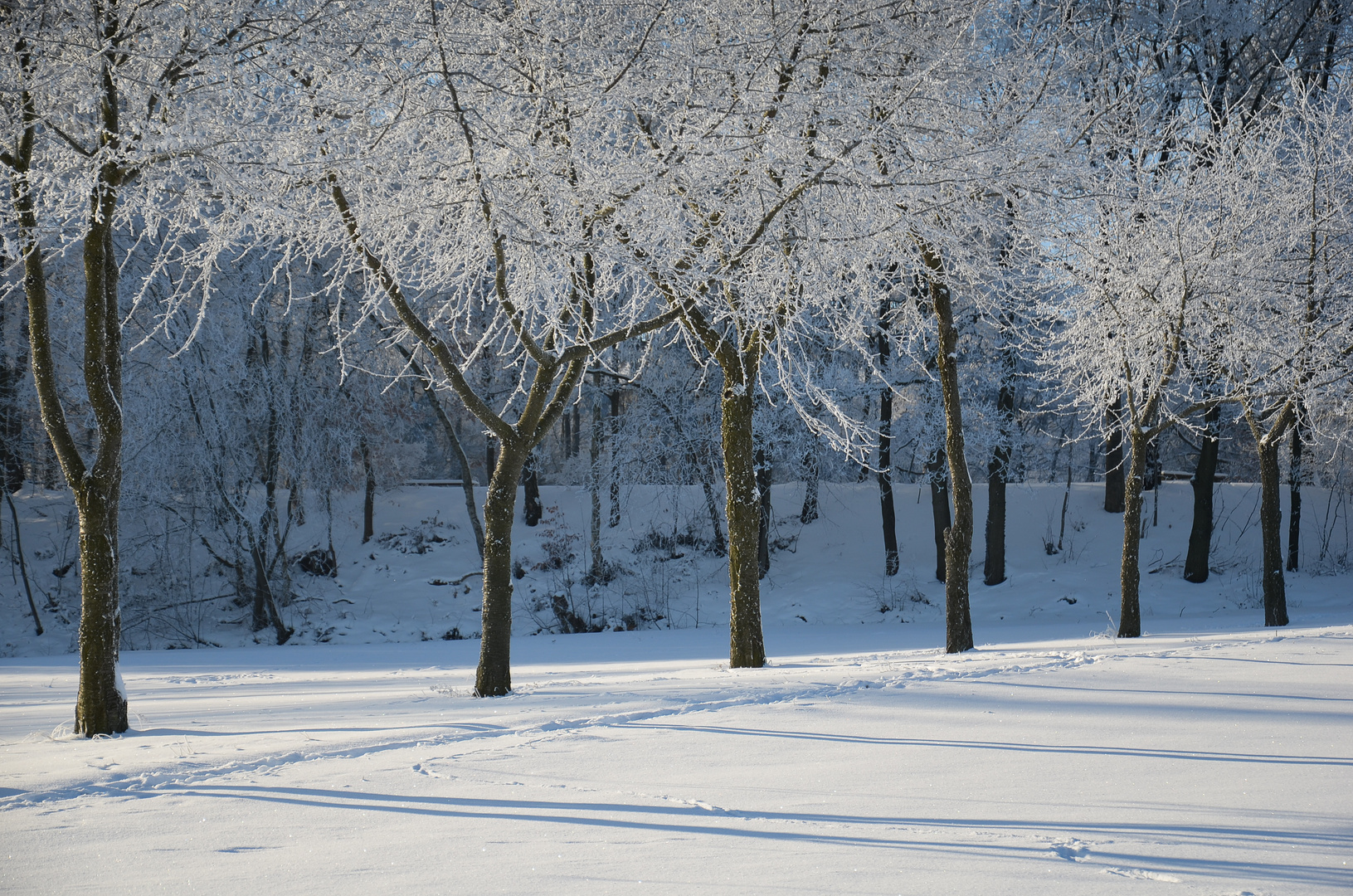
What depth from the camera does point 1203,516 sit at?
19375mm

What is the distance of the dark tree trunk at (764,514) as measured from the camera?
67.8ft

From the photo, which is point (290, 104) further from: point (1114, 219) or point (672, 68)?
point (1114, 219)

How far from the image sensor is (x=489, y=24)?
6680 millimetres

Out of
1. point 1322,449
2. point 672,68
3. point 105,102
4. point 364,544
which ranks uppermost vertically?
point 672,68

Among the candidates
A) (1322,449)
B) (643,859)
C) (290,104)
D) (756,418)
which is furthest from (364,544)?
(1322,449)

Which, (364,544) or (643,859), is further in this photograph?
(364,544)

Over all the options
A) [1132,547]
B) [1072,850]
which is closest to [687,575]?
[1132,547]

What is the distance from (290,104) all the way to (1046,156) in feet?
20.4

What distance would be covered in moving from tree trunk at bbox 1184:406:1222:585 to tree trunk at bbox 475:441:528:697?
16984mm

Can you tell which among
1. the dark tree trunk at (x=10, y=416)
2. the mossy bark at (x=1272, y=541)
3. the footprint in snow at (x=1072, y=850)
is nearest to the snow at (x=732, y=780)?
the footprint in snow at (x=1072, y=850)

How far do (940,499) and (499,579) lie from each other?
49.4 feet

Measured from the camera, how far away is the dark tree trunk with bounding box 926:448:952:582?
20.0 m

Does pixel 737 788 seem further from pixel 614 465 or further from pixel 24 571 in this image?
pixel 24 571

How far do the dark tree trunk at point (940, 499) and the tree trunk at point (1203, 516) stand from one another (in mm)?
5182
